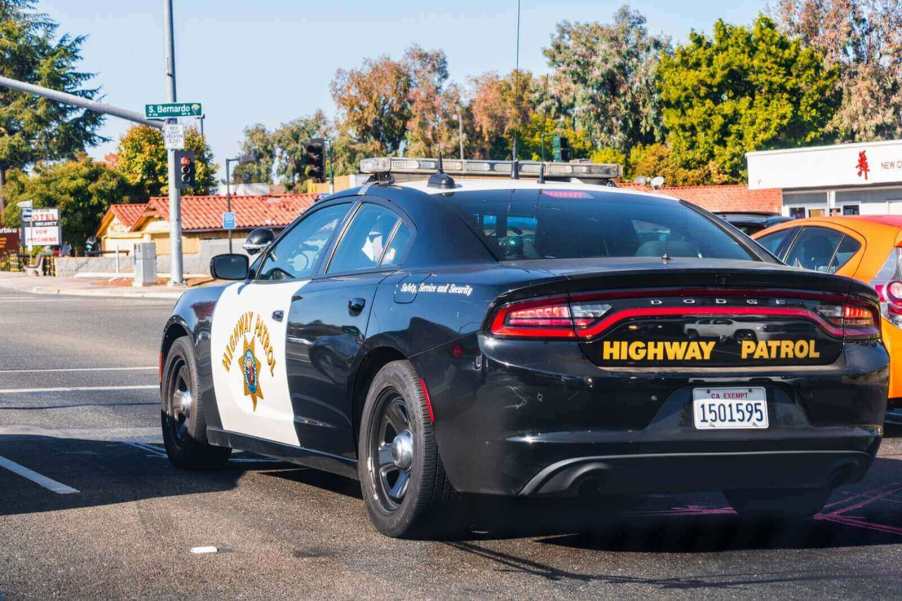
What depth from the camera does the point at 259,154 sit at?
142m

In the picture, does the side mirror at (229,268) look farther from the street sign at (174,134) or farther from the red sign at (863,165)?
the red sign at (863,165)

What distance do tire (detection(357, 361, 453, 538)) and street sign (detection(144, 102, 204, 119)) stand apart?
94.5ft

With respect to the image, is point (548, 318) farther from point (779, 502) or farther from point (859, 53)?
point (859, 53)

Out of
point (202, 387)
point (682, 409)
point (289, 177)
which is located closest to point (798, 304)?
point (682, 409)

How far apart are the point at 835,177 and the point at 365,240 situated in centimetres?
4567

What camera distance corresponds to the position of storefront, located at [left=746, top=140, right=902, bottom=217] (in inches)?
1909

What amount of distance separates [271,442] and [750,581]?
2.92 meters

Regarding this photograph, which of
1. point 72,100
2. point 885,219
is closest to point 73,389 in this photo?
point 885,219

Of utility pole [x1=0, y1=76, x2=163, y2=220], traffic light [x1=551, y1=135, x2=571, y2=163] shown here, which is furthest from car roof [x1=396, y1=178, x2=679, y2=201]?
utility pole [x1=0, y1=76, x2=163, y2=220]

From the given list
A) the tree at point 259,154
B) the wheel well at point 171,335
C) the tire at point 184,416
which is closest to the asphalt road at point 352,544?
the tire at point 184,416

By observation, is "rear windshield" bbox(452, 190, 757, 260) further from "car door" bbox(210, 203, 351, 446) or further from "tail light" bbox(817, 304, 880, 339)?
"car door" bbox(210, 203, 351, 446)

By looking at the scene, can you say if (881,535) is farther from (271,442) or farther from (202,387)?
(202,387)

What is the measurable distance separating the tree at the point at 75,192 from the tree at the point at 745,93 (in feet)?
124

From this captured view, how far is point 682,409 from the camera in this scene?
18.3 ft
